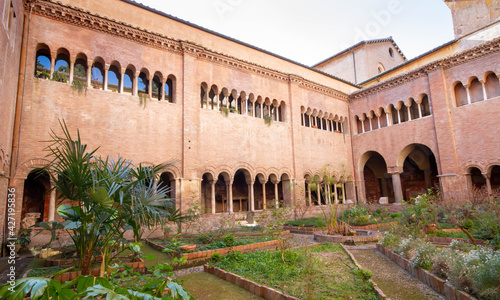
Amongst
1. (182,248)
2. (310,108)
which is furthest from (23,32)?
(310,108)

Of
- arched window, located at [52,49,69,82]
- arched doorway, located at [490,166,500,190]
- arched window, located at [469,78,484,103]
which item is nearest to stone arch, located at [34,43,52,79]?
arched window, located at [52,49,69,82]

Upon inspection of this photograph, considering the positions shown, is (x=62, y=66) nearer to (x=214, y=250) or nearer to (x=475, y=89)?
(x=214, y=250)

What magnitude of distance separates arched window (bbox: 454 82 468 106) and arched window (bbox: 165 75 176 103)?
17.0 m

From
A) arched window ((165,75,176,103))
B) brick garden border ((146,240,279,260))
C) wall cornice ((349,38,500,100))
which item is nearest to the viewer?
brick garden border ((146,240,279,260))

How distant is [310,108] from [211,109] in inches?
317

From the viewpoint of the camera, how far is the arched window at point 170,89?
1509 centimetres

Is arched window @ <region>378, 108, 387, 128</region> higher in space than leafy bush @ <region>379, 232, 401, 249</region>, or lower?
higher

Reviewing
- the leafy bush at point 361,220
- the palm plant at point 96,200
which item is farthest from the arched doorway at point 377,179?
the palm plant at point 96,200

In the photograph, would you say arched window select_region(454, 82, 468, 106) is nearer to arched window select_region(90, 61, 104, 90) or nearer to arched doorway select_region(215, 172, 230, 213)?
arched doorway select_region(215, 172, 230, 213)

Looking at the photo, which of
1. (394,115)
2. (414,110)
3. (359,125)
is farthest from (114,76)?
(414,110)

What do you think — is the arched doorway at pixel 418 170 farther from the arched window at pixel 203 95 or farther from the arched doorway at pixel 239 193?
the arched window at pixel 203 95

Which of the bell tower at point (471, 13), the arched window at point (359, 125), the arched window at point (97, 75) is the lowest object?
the arched window at point (359, 125)

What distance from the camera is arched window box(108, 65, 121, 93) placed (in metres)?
13.6

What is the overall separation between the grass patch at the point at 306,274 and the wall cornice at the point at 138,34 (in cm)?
1163
